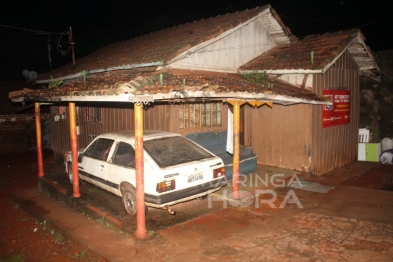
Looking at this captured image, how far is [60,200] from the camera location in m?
7.89

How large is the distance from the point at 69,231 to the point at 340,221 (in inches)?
207

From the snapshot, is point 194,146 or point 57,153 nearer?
point 194,146

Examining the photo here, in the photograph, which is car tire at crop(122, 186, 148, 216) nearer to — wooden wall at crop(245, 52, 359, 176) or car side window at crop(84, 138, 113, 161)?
car side window at crop(84, 138, 113, 161)

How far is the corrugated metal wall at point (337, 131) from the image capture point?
9.16 metres

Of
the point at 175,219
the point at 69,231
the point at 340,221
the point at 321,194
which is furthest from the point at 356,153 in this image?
the point at 69,231

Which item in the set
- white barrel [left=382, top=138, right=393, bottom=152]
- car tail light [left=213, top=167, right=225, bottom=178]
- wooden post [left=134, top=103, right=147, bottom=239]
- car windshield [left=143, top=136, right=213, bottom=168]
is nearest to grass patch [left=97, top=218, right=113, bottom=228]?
wooden post [left=134, top=103, right=147, bottom=239]

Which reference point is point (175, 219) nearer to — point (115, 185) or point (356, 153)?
point (115, 185)

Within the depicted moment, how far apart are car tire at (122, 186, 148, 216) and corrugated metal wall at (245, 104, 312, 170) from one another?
534 centimetres

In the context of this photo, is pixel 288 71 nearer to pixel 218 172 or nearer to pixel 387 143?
pixel 218 172

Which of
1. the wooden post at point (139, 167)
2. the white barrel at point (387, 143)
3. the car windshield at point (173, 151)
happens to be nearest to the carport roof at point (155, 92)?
the wooden post at point (139, 167)

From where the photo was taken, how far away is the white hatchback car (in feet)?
18.4

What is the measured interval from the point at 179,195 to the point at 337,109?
6688 millimetres

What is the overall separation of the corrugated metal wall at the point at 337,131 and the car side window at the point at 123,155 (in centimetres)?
543

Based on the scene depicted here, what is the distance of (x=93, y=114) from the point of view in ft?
38.0
